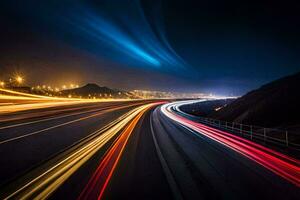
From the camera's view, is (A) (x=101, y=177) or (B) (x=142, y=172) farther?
(B) (x=142, y=172)

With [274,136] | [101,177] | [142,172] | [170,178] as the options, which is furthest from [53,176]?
[274,136]

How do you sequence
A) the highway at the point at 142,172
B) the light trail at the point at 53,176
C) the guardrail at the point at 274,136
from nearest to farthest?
the light trail at the point at 53,176
the highway at the point at 142,172
the guardrail at the point at 274,136

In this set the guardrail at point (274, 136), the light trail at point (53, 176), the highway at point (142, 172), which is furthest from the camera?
the guardrail at point (274, 136)

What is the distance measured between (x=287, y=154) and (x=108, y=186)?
10.6m

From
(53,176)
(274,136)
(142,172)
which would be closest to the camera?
(53,176)

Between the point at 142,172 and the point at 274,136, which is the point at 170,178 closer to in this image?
the point at 142,172

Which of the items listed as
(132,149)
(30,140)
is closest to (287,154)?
(132,149)

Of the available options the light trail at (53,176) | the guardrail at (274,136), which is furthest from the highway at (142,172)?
the guardrail at (274,136)

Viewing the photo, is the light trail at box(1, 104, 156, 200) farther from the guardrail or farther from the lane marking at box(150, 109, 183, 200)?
the guardrail

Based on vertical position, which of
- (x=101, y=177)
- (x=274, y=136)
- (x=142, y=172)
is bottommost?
(x=274, y=136)

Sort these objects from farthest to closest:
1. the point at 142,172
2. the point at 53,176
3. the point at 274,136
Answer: the point at 274,136 → the point at 142,172 → the point at 53,176

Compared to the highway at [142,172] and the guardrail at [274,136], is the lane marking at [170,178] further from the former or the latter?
the guardrail at [274,136]

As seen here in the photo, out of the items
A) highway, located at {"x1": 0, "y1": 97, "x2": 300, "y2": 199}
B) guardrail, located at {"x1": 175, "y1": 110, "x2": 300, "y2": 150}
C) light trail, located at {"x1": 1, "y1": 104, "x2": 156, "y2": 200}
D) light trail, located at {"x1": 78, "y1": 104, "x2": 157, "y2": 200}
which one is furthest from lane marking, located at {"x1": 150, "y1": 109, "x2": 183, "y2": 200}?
guardrail, located at {"x1": 175, "y1": 110, "x2": 300, "y2": 150}

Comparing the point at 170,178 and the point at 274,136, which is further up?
the point at 170,178
